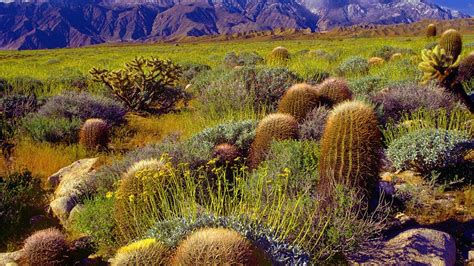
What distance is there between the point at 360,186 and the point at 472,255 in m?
1.10

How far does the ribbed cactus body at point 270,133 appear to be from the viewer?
5.46 meters

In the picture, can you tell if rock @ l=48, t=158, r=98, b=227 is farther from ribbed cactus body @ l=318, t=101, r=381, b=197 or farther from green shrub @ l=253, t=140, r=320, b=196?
ribbed cactus body @ l=318, t=101, r=381, b=197

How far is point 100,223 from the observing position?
14.4ft

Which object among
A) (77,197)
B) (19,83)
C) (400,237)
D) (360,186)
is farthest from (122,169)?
(19,83)

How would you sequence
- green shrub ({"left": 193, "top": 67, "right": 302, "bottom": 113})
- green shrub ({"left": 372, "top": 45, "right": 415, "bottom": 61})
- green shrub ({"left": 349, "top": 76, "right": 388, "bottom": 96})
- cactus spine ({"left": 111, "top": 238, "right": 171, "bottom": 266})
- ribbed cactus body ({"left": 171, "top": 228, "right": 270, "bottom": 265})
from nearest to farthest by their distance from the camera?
ribbed cactus body ({"left": 171, "top": 228, "right": 270, "bottom": 265})
cactus spine ({"left": 111, "top": 238, "right": 171, "bottom": 266})
green shrub ({"left": 193, "top": 67, "right": 302, "bottom": 113})
green shrub ({"left": 349, "top": 76, "right": 388, "bottom": 96})
green shrub ({"left": 372, "top": 45, "right": 415, "bottom": 61})

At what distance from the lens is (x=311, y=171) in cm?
484

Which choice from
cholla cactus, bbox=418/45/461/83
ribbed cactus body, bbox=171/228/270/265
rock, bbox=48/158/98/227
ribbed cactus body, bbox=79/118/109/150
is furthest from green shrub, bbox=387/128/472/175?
ribbed cactus body, bbox=79/118/109/150

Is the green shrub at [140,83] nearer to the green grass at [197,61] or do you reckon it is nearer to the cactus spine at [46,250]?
the green grass at [197,61]

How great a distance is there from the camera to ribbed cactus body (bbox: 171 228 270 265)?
2.55 m

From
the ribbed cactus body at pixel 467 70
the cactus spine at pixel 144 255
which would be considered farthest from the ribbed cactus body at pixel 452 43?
the cactus spine at pixel 144 255

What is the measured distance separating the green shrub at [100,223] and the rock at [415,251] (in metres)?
2.31

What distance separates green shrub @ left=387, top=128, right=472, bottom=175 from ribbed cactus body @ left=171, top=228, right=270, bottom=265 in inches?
133

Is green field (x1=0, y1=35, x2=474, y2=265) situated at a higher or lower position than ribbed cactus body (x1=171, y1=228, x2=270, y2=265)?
lower

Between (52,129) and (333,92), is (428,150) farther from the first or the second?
(52,129)
